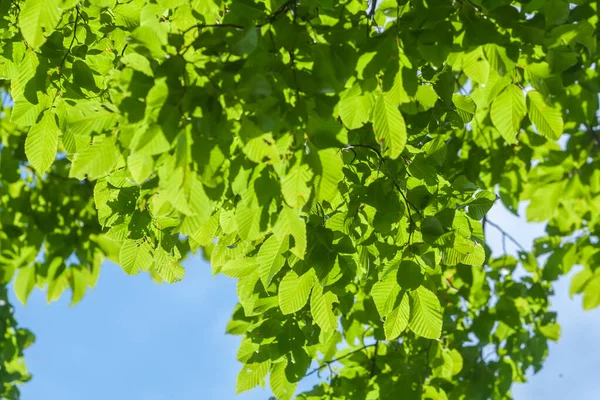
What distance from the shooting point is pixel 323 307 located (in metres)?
2.23

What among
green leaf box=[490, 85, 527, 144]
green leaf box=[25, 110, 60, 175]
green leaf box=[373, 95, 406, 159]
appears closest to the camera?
green leaf box=[373, 95, 406, 159]

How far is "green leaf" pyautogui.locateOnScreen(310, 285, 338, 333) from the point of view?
2209mm

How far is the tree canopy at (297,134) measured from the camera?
1588 mm

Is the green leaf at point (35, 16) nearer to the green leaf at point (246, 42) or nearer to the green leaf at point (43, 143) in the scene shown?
the green leaf at point (43, 143)

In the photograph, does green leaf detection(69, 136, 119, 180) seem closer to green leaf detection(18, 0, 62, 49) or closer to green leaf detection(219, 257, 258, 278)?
green leaf detection(18, 0, 62, 49)

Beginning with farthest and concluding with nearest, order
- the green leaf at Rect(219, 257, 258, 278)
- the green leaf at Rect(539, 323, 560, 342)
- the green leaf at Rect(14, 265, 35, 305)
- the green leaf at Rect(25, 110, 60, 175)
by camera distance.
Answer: the green leaf at Rect(14, 265, 35, 305), the green leaf at Rect(539, 323, 560, 342), the green leaf at Rect(219, 257, 258, 278), the green leaf at Rect(25, 110, 60, 175)

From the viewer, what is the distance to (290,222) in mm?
1683

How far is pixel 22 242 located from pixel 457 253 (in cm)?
370

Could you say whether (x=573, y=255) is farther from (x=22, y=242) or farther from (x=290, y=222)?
(x=22, y=242)

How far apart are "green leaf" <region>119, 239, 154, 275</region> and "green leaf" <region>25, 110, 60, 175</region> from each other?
1.31 ft

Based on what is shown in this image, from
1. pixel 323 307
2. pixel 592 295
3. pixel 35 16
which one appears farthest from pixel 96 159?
pixel 592 295

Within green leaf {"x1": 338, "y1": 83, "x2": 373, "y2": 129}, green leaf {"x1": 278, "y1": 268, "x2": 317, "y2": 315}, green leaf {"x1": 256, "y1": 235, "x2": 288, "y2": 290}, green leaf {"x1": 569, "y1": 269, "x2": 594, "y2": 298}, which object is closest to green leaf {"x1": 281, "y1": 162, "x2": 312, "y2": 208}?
green leaf {"x1": 338, "y1": 83, "x2": 373, "y2": 129}

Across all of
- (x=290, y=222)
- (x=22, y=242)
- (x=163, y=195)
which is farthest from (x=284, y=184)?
(x=22, y=242)

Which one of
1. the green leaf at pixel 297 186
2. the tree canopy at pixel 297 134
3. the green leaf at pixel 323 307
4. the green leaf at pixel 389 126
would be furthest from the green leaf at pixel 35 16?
the green leaf at pixel 323 307
